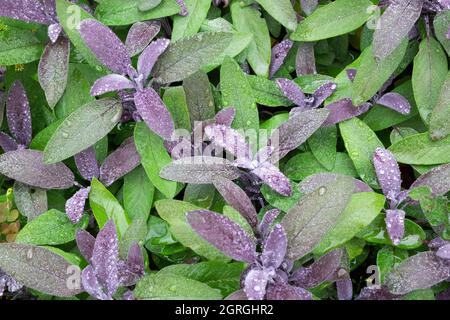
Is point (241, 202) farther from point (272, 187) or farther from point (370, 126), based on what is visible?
point (370, 126)

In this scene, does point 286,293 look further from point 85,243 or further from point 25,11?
point 25,11

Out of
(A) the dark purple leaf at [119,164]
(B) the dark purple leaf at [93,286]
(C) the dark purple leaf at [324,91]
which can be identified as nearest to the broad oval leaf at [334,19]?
(C) the dark purple leaf at [324,91]

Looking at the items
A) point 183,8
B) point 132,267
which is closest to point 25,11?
point 183,8

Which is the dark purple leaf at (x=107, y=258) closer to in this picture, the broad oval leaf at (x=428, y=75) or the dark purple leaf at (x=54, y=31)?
→ the dark purple leaf at (x=54, y=31)

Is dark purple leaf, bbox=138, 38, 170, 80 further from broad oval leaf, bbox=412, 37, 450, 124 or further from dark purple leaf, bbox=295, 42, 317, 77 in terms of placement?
broad oval leaf, bbox=412, 37, 450, 124

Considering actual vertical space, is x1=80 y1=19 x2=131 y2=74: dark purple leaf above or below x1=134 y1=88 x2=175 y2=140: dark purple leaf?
above

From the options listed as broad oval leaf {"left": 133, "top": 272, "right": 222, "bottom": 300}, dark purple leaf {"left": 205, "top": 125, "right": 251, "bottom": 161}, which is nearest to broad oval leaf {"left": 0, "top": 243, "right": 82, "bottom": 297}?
broad oval leaf {"left": 133, "top": 272, "right": 222, "bottom": 300}
